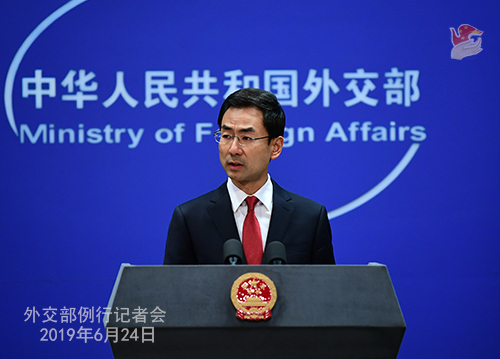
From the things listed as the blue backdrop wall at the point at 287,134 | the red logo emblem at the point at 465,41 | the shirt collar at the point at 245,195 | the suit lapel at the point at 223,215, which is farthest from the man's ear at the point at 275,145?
the red logo emblem at the point at 465,41

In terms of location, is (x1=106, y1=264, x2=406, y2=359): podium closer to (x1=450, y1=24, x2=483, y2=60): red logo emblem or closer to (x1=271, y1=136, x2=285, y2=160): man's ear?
(x1=271, y1=136, x2=285, y2=160): man's ear

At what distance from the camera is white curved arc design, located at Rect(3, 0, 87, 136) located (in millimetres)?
2984

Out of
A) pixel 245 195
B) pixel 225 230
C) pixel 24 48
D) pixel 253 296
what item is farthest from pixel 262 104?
pixel 24 48

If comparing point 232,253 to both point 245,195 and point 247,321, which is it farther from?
point 245,195

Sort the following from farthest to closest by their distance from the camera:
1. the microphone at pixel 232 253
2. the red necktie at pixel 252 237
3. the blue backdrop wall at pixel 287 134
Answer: the blue backdrop wall at pixel 287 134
the red necktie at pixel 252 237
the microphone at pixel 232 253

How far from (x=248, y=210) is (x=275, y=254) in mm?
534

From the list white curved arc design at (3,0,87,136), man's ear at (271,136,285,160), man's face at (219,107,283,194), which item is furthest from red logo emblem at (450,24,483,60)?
white curved arc design at (3,0,87,136)

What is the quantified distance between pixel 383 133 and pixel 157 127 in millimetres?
1272

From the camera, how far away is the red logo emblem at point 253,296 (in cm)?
113

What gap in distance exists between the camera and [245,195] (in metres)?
1.84

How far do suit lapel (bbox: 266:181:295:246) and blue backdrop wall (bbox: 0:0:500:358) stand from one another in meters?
1.13

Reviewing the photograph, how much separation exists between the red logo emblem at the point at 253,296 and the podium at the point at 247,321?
0.02 metres

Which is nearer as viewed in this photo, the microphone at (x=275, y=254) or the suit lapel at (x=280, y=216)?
the microphone at (x=275, y=254)

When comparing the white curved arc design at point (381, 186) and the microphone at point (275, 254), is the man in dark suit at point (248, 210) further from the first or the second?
the white curved arc design at point (381, 186)
